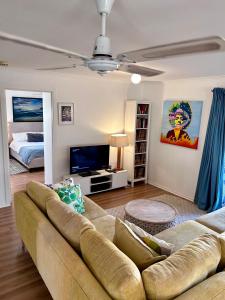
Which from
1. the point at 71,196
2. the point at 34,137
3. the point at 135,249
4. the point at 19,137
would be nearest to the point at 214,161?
the point at 71,196

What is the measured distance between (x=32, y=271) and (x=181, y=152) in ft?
11.0

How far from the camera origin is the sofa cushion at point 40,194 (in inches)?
91.2

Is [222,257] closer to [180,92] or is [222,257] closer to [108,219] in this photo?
[108,219]

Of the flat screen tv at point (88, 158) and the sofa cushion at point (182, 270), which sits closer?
the sofa cushion at point (182, 270)

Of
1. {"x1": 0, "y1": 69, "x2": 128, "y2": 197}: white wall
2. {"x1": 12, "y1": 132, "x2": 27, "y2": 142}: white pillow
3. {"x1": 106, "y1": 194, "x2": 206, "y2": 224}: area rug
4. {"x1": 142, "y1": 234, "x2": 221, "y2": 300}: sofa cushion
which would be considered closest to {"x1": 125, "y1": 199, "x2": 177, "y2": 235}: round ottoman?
{"x1": 106, "y1": 194, "x2": 206, "y2": 224}: area rug

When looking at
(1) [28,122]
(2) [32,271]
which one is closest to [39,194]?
(2) [32,271]

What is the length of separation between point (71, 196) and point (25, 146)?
4115mm

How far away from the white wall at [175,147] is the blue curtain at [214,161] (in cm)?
23

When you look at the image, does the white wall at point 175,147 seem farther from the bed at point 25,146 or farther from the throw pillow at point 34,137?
the throw pillow at point 34,137

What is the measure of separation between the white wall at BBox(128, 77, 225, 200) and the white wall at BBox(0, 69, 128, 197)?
55 cm

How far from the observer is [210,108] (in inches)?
156

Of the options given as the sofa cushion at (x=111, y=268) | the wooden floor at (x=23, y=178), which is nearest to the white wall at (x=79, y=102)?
the wooden floor at (x=23, y=178)

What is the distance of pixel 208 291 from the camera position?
50.6 inches

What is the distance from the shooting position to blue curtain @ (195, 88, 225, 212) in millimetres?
3744
